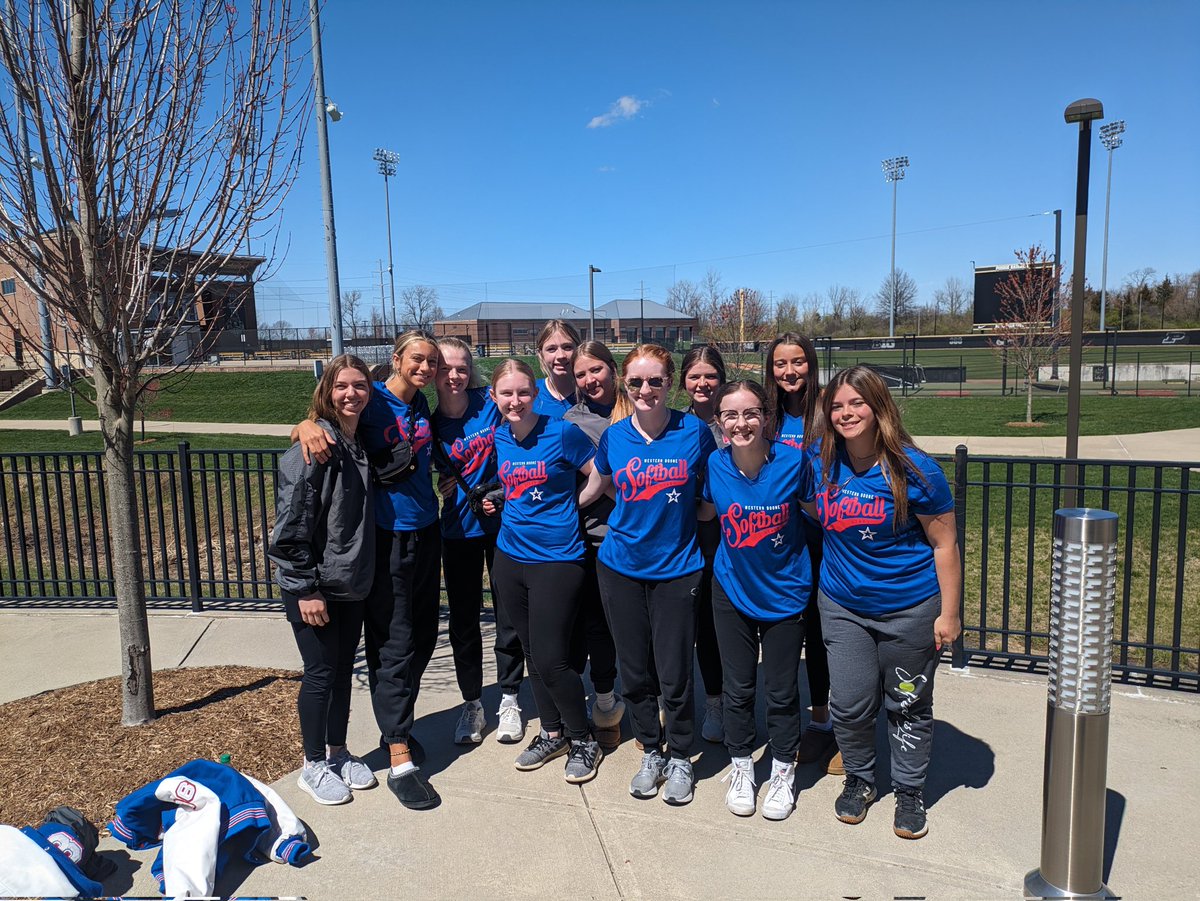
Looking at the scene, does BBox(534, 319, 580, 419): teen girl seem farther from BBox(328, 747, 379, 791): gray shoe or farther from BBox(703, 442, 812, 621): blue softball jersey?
BBox(328, 747, 379, 791): gray shoe

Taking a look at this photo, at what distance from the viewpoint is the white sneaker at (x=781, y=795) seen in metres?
3.34

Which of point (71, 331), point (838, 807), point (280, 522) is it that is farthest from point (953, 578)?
point (71, 331)

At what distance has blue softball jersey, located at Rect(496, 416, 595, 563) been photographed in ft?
11.9

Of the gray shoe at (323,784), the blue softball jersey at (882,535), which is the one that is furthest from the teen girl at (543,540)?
the blue softball jersey at (882,535)

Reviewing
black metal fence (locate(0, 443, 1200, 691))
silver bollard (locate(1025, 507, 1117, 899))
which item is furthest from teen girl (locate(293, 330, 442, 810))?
silver bollard (locate(1025, 507, 1117, 899))

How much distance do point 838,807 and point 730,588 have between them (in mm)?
993

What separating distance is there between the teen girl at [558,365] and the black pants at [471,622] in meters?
0.79

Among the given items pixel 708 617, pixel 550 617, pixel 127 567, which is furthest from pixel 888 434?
pixel 127 567

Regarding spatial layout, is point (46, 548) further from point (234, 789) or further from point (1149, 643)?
point (1149, 643)

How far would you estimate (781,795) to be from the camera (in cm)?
339

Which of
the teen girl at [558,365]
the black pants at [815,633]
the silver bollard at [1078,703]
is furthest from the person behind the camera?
the teen girl at [558,365]

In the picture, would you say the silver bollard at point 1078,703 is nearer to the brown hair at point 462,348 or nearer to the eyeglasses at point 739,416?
the eyeglasses at point 739,416

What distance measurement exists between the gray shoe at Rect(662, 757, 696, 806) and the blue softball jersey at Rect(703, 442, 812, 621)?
2.55 ft

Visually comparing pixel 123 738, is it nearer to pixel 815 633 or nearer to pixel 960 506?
pixel 815 633
